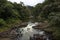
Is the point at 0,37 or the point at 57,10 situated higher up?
the point at 57,10

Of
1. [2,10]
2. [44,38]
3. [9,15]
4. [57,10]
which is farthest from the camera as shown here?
[9,15]

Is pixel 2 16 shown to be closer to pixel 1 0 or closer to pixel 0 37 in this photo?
pixel 1 0

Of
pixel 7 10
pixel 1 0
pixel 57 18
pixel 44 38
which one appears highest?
pixel 1 0

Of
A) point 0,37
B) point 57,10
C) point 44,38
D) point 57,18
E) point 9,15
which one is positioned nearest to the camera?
point 57,18

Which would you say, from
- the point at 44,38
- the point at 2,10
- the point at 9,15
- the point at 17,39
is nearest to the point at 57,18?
the point at 44,38

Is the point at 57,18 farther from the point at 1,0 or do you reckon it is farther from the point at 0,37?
the point at 1,0

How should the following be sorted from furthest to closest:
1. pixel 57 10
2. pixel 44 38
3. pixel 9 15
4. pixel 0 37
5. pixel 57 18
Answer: pixel 9 15 < pixel 0 37 < pixel 44 38 < pixel 57 10 < pixel 57 18

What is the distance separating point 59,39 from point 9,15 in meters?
35.6

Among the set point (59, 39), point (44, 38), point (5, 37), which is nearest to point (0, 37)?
point (5, 37)

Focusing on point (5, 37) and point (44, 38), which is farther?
point (5, 37)

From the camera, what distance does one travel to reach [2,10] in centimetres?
5434

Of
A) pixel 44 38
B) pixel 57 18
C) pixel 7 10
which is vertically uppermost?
pixel 7 10

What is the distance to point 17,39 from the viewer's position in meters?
34.7

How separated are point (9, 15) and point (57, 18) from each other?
3900 cm
